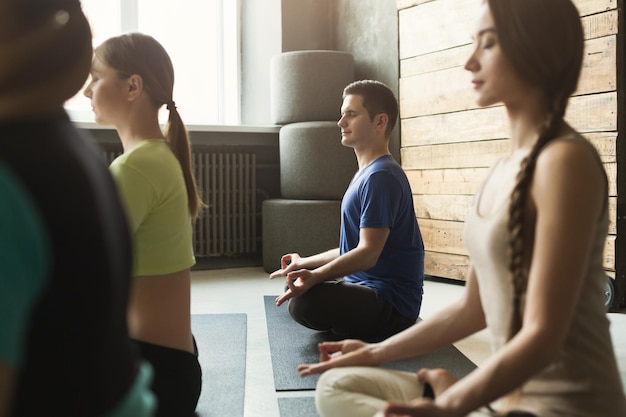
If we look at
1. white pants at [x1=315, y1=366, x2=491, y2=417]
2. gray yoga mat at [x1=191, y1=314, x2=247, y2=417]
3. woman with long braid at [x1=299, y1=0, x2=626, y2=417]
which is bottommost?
gray yoga mat at [x1=191, y1=314, x2=247, y2=417]

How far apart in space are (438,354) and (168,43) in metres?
3.51

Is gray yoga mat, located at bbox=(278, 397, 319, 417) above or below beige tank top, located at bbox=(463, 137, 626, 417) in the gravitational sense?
below

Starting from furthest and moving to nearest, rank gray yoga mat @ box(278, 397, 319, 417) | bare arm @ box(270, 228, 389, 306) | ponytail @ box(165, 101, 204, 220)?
bare arm @ box(270, 228, 389, 306) → gray yoga mat @ box(278, 397, 319, 417) → ponytail @ box(165, 101, 204, 220)

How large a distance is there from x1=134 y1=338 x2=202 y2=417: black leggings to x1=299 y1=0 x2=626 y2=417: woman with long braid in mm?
661

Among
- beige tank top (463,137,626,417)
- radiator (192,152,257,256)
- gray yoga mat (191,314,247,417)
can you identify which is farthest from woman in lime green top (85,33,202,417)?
radiator (192,152,257,256)

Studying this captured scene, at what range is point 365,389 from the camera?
1.22 meters

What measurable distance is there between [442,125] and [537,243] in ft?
10.7

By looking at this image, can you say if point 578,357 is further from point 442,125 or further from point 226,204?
point 226,204

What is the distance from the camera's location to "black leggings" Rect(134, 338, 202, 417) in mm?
1521

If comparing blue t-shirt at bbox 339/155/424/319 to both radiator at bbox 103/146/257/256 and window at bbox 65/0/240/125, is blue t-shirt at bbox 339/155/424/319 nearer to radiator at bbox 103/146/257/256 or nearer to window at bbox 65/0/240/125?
radiator at bbox 103/146/257/256

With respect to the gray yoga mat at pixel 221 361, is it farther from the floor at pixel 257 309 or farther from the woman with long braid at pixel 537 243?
the woman with long braid at pixel 537 243

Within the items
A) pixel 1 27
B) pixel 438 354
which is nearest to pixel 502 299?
pixel 1 27

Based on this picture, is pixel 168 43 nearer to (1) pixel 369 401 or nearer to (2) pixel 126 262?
(1) pixel 369 401

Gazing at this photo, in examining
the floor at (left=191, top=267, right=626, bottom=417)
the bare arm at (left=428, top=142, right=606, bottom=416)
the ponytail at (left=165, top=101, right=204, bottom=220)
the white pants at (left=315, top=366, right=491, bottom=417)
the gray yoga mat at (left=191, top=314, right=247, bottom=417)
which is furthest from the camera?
the floor at (left=191, top=267, right=626, bottom=417)
